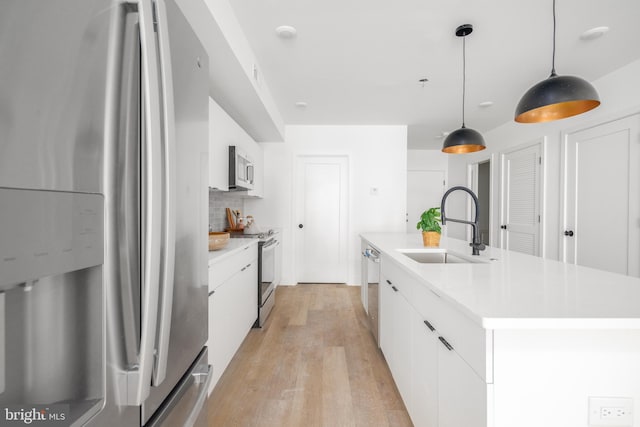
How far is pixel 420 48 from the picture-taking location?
246cm

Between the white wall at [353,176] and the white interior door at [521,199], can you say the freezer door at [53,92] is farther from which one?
the white interior door at [521,199]

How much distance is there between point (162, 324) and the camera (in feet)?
2.14

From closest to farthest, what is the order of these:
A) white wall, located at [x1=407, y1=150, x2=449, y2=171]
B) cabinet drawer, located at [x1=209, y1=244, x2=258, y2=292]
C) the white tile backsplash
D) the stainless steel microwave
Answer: cabinet drawer, located at [x1=209, y1=244, x2=258, y2=292]
the stainless steel microwave
the white tile backsplash
white wall, located at [x1=407, y1=150, x2=449, y2=171]

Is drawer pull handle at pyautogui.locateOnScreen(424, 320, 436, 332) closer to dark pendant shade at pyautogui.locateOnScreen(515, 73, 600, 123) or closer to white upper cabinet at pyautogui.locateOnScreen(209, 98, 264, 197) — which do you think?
dark pendant shade at pyautogui.locateOnScreen(515, 73, 600, 123)

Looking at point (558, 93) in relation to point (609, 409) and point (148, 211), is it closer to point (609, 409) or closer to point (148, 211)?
point (609, 409)

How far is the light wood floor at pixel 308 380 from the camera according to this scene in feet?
5.56

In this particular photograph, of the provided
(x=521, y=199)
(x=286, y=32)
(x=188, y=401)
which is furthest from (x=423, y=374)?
(x=521, y=199)

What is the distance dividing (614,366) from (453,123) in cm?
437

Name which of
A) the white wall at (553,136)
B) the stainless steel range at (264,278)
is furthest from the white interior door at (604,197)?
the stainless steel range at (264,278)

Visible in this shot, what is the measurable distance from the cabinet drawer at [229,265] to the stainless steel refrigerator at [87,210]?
104 centimetres

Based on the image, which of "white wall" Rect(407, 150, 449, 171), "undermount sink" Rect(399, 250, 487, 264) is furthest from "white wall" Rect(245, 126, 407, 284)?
"undermount sink" Rect(399, 250, 487, 264)

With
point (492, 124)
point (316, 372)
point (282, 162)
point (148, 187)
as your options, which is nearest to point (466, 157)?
point (492, 124)

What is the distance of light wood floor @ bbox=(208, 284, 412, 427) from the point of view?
1.70m

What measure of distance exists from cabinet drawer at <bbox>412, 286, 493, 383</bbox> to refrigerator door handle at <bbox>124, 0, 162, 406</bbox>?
843mm
